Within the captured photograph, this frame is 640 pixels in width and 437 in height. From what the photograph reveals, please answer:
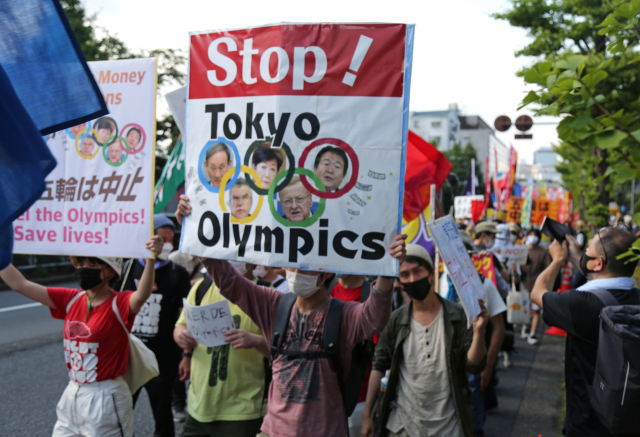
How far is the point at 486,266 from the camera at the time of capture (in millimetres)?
5898

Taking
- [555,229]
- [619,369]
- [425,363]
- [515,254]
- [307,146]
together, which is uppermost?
[307,146]

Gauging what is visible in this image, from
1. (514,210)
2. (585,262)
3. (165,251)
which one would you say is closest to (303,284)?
(585,262)

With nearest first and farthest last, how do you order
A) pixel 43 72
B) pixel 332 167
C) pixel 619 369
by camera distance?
1. pixel 43 72
2. pixel 619 369
3. pixel 332 167

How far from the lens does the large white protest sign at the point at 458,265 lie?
2984 millimetres

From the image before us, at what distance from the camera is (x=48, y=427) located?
518 cm

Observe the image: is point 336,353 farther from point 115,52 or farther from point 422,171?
point 115,52

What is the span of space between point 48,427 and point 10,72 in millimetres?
4463

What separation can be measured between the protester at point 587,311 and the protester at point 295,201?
1492 millimetres

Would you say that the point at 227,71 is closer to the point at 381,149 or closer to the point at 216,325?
the point at 381,149

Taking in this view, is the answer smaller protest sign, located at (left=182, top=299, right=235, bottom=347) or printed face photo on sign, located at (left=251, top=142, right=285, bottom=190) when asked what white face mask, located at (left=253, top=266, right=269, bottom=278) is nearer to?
smaller protest sign, located at (left=182, top=299, right=235, bottom=347)

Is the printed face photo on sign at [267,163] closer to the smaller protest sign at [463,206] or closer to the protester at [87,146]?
the protester at [87,146]

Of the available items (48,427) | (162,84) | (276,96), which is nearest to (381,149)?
(276,96)

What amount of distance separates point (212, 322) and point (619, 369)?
234cm

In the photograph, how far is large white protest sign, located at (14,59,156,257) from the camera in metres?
3.53
